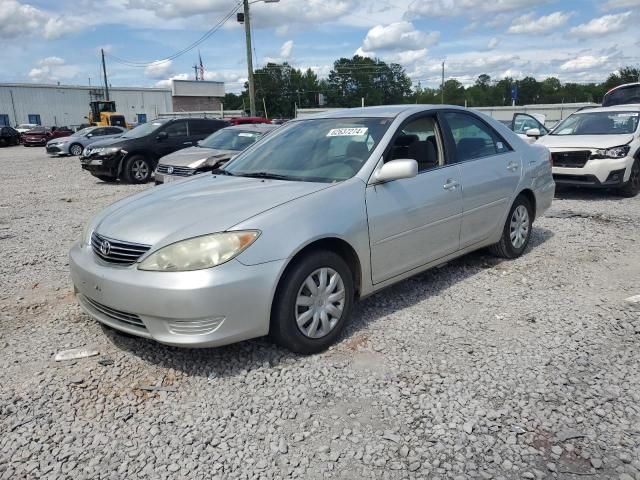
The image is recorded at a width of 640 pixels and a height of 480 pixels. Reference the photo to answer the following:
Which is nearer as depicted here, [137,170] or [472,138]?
[472,138]

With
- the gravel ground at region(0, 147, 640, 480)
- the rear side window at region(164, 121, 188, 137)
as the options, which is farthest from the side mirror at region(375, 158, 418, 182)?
the rear side window at region(164, 121, 188, 137)

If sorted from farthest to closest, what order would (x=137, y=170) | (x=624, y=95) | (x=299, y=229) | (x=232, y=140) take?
1. (x=624, y=95)
2. (x=137, y=170)
3. (x=232, y=140)
4. (x=299, y=229)

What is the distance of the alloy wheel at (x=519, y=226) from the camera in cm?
557

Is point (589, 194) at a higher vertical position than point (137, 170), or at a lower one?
lower

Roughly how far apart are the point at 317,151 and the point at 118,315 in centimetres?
197

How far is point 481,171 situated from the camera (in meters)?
4.93

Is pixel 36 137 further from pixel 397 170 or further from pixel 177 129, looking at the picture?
pixel 397 170

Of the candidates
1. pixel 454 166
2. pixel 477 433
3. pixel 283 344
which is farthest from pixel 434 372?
pixel 454 166

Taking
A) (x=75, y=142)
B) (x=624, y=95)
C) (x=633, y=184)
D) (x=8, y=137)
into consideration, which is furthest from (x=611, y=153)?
(x=8, y=137)

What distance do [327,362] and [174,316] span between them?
3.40ft

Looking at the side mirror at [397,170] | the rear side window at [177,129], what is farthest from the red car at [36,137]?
the side mirror at [397,170]

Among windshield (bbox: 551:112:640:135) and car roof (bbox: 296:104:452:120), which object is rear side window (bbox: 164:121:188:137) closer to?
windshield (bbox: 551:112:640:135)

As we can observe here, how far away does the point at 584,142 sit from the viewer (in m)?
9.35

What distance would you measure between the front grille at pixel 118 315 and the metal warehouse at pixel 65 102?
60.4 m
